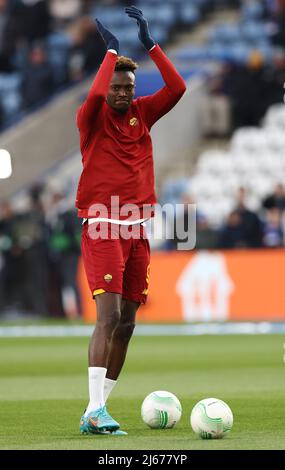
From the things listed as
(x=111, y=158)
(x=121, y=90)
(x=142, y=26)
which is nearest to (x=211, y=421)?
(x=111, y=158)

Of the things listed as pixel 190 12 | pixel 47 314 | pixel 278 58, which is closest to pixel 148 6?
pixel 190 12

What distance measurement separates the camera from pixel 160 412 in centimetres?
918

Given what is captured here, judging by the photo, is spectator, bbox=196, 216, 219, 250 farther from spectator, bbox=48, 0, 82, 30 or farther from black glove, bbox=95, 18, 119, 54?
black glove, bbox=95, 18, 119, 54

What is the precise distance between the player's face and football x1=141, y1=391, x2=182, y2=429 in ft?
6.98

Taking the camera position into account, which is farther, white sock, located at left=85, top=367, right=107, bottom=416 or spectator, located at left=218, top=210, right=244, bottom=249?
spectator, located at left=218, top=210, right=244, bottom=249

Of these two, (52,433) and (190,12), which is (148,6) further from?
(52,433)

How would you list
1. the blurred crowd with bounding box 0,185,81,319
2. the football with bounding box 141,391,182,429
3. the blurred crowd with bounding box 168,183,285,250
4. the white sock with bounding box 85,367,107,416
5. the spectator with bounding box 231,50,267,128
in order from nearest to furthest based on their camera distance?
the white sock with bounding box 85,367,107,416 → the football with bounding box 141,391,182,429 → the blurred crowd with bounding box 168,183,285,250 → the blurred crowd with bounding box 0,185,81,319 → the spectator with bounding box 231,50,267,128

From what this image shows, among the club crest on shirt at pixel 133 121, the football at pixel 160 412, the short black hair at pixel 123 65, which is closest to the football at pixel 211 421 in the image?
the football at pixel 160 412

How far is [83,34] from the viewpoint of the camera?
3045 cm

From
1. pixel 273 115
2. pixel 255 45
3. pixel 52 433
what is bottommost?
pixel 52 433

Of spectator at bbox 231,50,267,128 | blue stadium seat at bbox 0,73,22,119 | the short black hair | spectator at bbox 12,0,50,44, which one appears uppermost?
spectator at bbox 12,0,50,44

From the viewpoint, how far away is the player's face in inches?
364

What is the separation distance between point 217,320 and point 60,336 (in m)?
3.62

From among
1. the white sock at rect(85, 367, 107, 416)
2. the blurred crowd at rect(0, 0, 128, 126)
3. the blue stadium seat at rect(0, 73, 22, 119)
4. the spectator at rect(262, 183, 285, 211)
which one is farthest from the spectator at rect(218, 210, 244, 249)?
the white sock at rect(85, 367, 107, 416)
